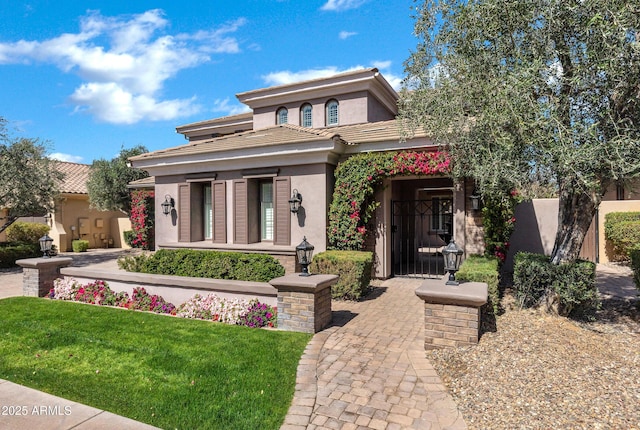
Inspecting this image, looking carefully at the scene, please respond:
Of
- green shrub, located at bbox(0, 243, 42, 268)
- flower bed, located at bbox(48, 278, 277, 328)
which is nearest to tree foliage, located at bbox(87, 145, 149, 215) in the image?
green shrub, located at bbox(0, 243, 42, 268)

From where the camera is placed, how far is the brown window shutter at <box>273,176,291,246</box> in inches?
437

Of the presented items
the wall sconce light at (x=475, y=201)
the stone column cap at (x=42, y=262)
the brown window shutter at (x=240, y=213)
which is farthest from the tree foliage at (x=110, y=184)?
the wall sconce light at (x=475, y=201)

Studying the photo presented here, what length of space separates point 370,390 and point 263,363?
153 centimetres

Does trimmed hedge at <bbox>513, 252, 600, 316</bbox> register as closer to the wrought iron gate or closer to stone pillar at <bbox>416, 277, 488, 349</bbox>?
stone pillar at <bbox>416, 277, 488, 349</bbox>

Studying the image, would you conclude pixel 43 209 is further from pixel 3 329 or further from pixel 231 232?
pixel 3 329

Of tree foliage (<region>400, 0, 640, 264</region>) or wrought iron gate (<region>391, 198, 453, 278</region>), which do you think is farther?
wrought iron gate (<region>391, 198, 453, 278</region>)

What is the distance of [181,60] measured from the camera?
551 inches

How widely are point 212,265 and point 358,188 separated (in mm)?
4694

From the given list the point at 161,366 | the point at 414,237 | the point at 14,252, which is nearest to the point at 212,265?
the point at 161,366

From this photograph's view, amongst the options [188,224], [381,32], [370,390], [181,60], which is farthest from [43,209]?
[370,390]

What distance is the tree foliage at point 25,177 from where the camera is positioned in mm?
14547

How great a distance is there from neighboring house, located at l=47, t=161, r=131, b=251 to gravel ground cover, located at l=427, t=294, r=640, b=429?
78.5 ft

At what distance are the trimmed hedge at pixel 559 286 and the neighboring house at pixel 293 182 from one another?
3131mm

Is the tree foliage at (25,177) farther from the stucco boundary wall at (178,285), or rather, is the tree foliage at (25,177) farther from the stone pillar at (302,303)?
the stone pillar at (302,303)
